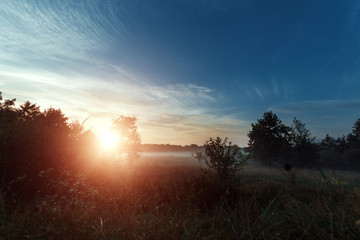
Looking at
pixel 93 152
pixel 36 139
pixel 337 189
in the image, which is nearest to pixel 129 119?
pixel 93 152

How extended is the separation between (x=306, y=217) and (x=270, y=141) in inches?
1503

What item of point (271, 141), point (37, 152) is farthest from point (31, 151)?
point (271, 141)

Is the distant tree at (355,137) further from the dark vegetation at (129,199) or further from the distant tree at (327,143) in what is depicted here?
the dark vegetation at (129,199)

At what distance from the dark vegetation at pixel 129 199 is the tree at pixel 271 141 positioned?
84.8 feet

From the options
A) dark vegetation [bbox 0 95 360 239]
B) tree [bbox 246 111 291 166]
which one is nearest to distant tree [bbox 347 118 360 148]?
tree [bbox 246 111 291 166]

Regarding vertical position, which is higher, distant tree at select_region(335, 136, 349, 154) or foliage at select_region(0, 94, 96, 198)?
distant tree at select_region(335, 136, 349, 154)

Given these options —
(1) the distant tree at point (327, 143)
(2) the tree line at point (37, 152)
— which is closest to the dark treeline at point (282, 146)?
(1) the distant tree at point (327, 143)

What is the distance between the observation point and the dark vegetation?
223 centimetres

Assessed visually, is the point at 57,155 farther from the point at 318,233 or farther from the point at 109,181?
the point at 318,233

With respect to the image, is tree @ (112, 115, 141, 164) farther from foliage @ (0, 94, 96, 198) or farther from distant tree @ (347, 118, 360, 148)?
distant tree @ (347, 118, 360, 148)

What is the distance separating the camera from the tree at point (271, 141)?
3622 cm

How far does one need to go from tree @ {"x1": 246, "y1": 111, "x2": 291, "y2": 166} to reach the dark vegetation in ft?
84.8

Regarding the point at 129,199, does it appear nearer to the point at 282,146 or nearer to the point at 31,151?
the point at 31,151

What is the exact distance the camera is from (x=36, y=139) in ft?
26.6
